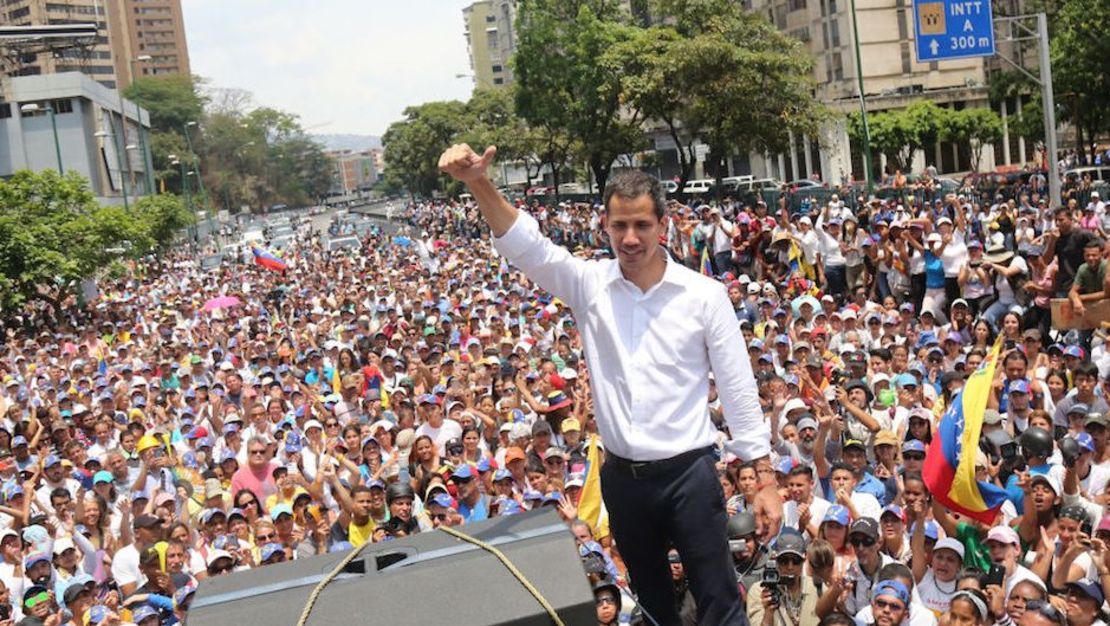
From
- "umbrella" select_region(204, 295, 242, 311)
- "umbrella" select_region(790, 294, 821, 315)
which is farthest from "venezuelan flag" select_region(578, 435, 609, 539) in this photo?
"umbrella" select_region(204, 295, 242, 311)

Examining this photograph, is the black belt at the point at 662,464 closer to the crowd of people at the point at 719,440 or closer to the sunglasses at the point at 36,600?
the crowd of people at the point at 719,440

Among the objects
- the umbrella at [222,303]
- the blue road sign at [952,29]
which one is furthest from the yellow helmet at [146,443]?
the blue road sign at [952,29]

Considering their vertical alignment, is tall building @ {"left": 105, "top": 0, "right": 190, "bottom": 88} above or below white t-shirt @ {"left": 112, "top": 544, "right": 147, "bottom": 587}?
above

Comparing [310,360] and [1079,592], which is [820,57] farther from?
[1079,592]

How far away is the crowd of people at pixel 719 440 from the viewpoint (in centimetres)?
615

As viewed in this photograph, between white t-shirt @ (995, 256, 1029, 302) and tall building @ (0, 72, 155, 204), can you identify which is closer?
white t-shirt @ (995, 256, 1029, 302)

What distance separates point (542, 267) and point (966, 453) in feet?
12.4

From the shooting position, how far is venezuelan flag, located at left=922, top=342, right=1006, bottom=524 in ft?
21.5

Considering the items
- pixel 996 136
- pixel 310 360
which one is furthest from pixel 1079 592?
pixel 996 136

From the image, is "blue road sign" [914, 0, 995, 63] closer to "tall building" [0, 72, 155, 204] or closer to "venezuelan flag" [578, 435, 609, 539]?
"venezuelan flag" [578, 435, 609, 539]

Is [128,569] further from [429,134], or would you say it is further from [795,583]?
[429,134]

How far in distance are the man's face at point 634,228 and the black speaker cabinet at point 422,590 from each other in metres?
0.75

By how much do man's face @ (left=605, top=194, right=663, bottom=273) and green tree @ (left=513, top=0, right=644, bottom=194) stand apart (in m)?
37.8

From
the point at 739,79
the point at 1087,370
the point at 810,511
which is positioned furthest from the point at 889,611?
the point at 739,79
